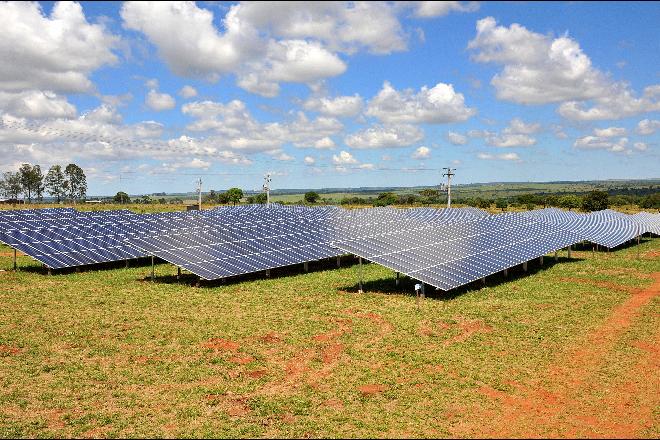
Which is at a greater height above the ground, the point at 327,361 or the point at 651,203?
the point at 651,203

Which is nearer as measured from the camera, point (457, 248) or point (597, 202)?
point (457, 248)

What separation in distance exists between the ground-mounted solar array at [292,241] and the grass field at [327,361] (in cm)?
189

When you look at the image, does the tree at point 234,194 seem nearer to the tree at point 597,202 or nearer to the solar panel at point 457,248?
the tree at point 597,202

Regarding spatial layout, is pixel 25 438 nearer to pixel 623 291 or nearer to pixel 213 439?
pixel 213 439

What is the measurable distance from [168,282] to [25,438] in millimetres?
21626

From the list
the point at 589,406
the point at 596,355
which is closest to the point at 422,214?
the point at 596,355

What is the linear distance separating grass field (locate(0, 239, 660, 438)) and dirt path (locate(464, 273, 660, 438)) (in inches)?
2.5

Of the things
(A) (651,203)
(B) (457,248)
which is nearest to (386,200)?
(A) (651,203)

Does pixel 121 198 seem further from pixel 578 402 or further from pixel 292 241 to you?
pixel 578 402

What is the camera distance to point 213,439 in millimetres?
13734

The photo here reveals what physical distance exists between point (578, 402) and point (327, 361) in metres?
8.75

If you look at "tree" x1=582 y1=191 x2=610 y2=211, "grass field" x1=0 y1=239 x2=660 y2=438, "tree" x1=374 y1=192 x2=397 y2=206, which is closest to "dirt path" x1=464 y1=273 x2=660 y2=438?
"grass field" x1=0 y1=239 x2=660 y2=438

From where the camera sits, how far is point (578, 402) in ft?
52.3

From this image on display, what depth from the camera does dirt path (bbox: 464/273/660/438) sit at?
14211mm
